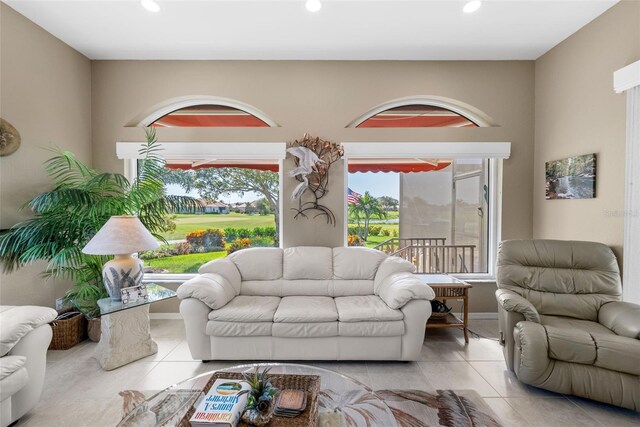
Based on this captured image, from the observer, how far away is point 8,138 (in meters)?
2.65

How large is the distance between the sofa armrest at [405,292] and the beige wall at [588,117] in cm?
171

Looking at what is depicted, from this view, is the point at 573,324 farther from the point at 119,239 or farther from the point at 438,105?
the point at 119,239

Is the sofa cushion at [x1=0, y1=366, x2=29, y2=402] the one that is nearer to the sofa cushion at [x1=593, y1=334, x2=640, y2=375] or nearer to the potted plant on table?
the potted plant on table

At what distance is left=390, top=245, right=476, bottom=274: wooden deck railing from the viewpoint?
12.8ft

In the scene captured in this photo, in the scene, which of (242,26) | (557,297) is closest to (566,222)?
(557,297)

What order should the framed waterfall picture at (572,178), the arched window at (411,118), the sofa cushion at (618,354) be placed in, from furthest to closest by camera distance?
the arched window at (411,118)
the framed waterfall picture at (572,178)
the sofa cushion at (618,354)

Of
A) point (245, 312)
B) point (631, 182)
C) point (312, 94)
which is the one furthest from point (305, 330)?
point (631, 182)

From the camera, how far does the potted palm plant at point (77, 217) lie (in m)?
2.69

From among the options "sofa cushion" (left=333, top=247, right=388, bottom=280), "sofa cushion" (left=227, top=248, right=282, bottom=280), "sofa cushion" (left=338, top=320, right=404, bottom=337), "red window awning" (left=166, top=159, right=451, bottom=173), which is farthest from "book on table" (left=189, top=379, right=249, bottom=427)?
"red window awning" (left=166, top=159, right=451, bottom=173)

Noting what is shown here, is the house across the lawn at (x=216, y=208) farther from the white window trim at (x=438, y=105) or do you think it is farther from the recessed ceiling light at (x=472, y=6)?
the recessed ceiling light at (x=472, y=6)

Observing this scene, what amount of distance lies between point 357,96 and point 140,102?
8.44 feet

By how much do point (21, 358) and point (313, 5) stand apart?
326 cm

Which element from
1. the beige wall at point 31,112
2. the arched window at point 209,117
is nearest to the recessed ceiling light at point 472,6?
the arched window at point 209,117

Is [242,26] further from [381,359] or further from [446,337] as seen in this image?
[446,337]
